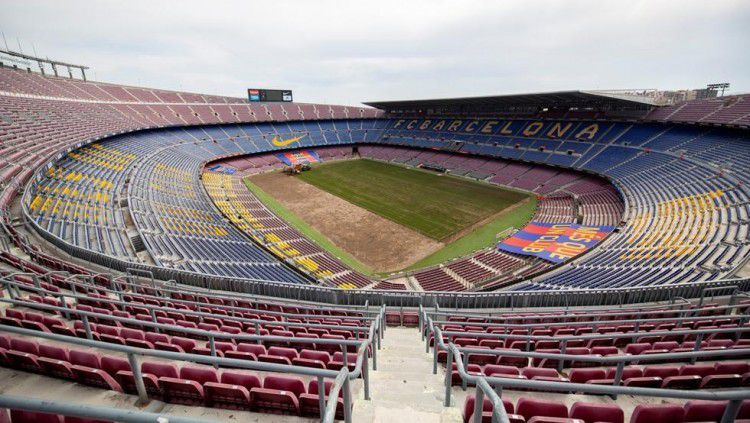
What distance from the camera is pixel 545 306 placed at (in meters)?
14.2

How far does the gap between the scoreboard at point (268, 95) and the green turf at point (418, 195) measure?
31.5 meters

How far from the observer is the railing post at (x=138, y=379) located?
4.12m

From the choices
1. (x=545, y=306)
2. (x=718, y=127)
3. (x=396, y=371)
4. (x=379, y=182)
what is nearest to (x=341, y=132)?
(x=379, y=182)

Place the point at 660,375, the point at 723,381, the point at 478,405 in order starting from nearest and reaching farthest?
the point at 478,405 < the point at 723,381 < the point at 660,375

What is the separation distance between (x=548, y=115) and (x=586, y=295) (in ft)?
160

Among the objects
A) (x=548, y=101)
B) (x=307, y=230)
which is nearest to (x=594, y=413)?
(x=307, y=230)

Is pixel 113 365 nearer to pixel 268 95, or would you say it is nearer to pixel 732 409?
pixel 732 409

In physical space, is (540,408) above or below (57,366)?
below

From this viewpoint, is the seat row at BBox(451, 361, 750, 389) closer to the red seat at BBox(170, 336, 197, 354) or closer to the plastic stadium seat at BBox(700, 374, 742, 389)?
the plastic stadium seat at BBox(700, 374, 742, 389)

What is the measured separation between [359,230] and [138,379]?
2930 centimetres

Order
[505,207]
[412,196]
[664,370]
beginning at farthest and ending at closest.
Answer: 1. [412,196]
2. [505,207]
3. [664,370]

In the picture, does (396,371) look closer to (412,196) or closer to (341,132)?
(412,196)

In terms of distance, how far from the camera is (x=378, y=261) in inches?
1083

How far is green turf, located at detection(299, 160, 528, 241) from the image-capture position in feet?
116
